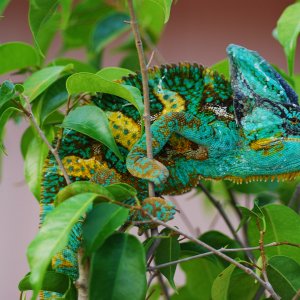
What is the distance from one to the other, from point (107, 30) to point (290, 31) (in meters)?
0.67

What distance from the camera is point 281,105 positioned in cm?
134

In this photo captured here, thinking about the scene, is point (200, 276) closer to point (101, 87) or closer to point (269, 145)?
point (269, 145)

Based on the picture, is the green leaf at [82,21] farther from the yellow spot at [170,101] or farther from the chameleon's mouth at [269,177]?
the chameleon's mouth at [269,177]

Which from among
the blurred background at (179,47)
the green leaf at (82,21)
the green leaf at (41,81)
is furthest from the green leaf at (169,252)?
the blurred background at (179,47)

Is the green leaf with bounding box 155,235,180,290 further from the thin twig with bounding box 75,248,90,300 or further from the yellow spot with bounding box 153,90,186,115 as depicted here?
the yellow spot with bounding box 153,90,186,115

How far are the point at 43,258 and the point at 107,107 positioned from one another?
67 centimetres

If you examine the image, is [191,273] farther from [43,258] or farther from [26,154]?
[43,258]

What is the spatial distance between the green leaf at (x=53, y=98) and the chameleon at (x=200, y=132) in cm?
9

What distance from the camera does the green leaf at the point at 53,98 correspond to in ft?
4.19

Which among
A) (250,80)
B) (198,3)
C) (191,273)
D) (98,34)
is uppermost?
(198,3)

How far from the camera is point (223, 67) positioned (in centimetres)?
145

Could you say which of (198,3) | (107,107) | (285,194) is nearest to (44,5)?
(107,107)

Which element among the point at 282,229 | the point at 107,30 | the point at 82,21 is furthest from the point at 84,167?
the point at 82,21

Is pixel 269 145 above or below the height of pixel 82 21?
below
